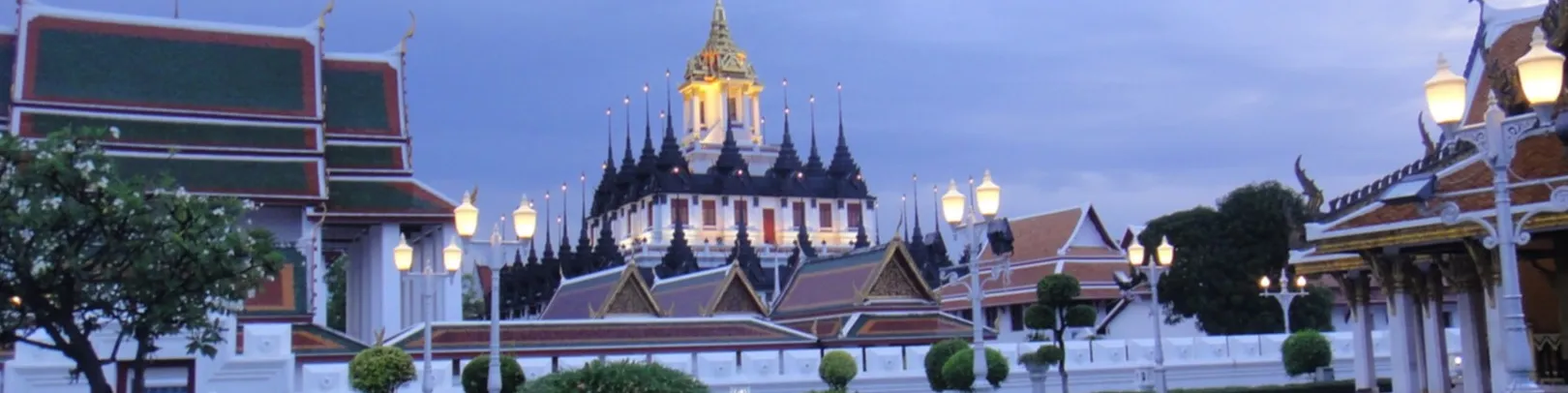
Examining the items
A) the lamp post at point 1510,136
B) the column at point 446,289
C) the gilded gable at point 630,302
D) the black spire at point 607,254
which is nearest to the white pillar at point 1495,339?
the lamp post at point 1510,136

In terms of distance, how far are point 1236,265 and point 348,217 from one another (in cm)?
2680

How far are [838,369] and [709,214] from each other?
5967 cm

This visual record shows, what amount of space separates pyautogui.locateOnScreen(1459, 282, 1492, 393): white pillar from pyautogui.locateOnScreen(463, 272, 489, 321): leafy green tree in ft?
203

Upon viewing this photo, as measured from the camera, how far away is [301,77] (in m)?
33.9

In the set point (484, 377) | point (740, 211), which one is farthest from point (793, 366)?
point (740, 211)

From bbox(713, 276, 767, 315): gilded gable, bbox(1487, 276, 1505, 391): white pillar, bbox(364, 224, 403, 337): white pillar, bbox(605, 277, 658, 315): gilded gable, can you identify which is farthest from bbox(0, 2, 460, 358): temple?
bbox(1487, 276, 1505, 391): white pillar

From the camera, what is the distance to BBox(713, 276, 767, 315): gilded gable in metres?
37.2

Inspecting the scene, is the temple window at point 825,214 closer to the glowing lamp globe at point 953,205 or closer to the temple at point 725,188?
the temple at point 725,188

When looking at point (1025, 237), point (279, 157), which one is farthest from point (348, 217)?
point (1025, 237)

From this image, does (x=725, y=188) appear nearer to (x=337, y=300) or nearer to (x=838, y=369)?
(x=337, y=300)

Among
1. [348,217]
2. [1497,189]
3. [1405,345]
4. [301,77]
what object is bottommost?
[1405,345]

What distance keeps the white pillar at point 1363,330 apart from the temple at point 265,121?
18.5m

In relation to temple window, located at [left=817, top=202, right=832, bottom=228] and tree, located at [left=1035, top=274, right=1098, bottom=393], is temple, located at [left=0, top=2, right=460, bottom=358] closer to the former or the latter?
tree, located at [left=1035, top=274, right=1098, bottom=393]

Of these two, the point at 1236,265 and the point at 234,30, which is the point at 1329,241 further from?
the point at 1236,265
